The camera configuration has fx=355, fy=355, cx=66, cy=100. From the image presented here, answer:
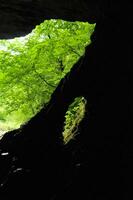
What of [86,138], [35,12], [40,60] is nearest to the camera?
[35,12]

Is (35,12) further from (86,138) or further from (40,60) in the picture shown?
(40,60)

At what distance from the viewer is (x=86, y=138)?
1210 centimetres

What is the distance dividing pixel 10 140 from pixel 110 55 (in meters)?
4.79

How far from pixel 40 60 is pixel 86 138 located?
9.63 meters

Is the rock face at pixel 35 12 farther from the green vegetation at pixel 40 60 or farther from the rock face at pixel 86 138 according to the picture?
the green vegetation at pixel 40 60

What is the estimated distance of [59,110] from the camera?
12727mm

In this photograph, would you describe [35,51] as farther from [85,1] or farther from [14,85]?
[85,1]

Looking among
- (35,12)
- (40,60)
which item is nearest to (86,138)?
(35,12)

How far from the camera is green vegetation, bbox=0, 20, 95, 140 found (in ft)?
64.3

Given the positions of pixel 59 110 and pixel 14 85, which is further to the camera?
pixel 14 85

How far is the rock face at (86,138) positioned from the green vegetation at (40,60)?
676 cm

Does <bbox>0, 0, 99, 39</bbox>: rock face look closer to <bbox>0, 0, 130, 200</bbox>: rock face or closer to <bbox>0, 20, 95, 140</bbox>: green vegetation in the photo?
<bbox>0, 0, 130, 200</bbox>: rock face

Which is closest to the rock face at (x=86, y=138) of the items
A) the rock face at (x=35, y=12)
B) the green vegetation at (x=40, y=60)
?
the rock face at (x=35, y=12)

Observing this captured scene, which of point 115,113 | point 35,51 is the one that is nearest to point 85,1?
point 115,113
